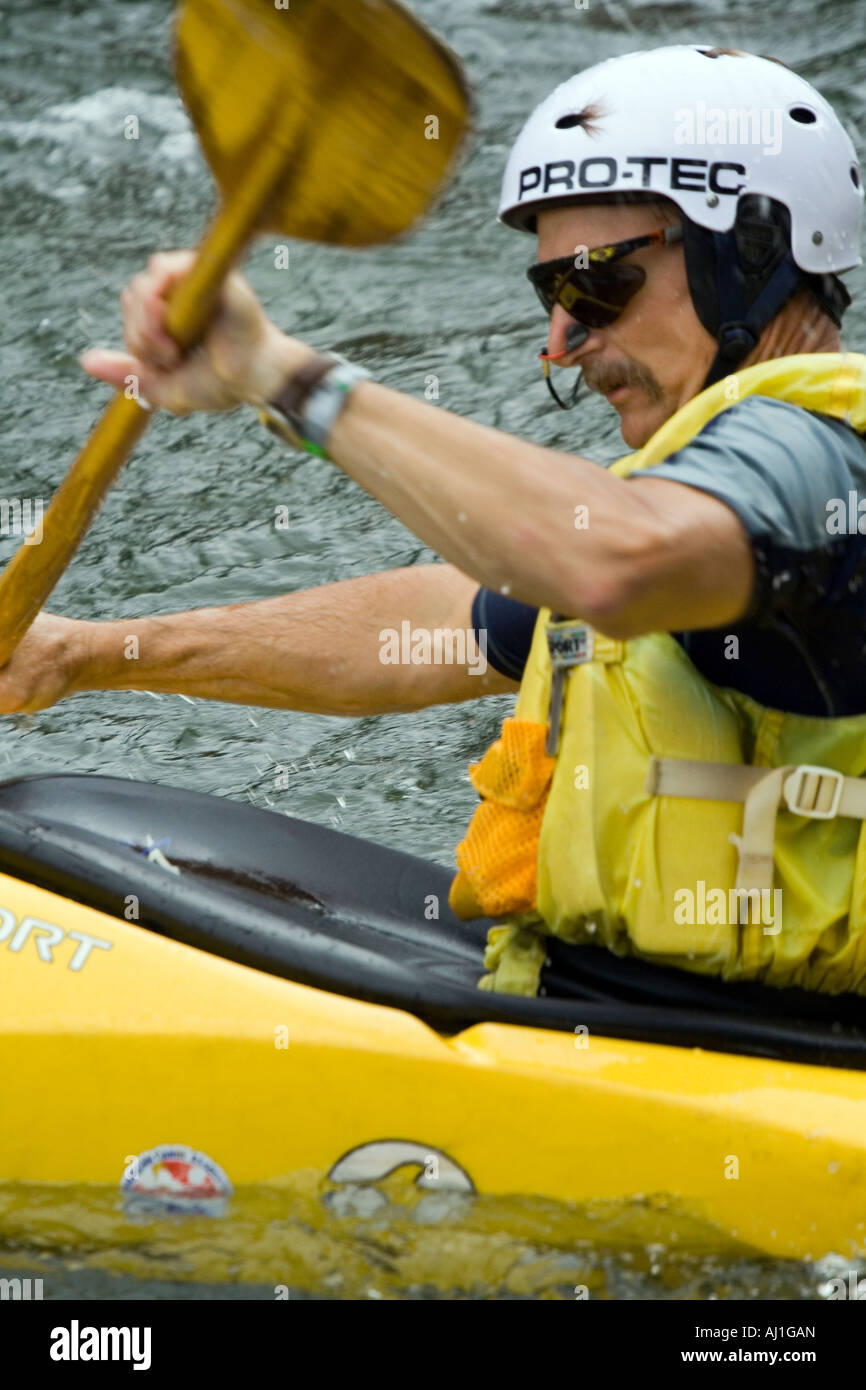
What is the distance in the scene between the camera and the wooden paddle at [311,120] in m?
1.56

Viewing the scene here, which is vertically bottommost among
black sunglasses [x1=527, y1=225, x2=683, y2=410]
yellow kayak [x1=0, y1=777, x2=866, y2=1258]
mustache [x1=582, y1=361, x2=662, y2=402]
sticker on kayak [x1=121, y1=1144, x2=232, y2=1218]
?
sticker on kayak [x1=121, y1=1144, x2=232, y2=1218]

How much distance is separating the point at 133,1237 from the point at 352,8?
1.20 metres

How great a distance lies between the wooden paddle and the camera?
156 centimetres

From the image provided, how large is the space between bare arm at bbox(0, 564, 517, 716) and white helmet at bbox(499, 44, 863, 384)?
0.55m

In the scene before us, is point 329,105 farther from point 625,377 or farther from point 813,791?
point 813,791

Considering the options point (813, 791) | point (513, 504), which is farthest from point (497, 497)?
point (813, 791)

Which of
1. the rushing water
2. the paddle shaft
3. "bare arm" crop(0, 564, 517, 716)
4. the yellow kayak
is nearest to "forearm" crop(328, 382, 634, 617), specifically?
the paddle shaft

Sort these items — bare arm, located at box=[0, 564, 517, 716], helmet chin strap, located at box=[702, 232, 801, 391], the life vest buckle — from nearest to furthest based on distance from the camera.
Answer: the life vest buckle
helmet chin strap, located at box=[702, 232, 801, 391]
bare arm, located at box=[0, 564, 517, 716]

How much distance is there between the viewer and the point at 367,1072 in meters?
1.84

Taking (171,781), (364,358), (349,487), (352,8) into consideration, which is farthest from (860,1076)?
(364,358)

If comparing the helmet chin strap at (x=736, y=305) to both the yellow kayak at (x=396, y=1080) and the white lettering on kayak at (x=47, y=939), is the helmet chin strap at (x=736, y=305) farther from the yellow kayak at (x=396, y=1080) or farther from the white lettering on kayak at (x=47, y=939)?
the white lettering on kayak at (x=47, y=939)

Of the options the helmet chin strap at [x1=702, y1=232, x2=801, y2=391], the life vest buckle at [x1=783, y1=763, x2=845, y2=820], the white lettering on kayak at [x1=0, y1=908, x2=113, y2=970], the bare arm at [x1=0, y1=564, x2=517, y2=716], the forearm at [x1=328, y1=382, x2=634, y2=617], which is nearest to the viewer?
the forearm at [x1=328, y1=382, x2=634, y2=617]

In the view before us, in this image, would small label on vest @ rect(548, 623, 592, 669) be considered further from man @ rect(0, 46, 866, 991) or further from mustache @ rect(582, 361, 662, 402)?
mustache @ rect(582, 361, 662, 402)

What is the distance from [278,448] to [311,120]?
11.9 ft
